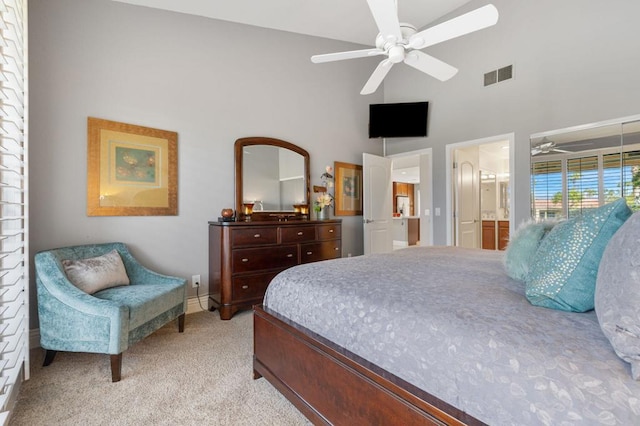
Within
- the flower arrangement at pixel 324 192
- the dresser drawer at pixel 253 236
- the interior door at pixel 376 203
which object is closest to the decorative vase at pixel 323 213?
the flower arrangement at pixel 324 192

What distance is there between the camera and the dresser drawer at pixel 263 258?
3059mm

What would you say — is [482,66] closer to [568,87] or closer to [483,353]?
[568,87]

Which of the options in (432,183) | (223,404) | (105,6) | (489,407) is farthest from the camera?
(432,183)

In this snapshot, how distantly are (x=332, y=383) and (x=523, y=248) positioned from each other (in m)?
1.07

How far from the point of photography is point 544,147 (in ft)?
11.2

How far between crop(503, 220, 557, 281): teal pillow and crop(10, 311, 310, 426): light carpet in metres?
1.28

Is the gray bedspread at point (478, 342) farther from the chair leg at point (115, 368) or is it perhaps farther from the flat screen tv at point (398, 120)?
the flat screen tv at point (398, 120)

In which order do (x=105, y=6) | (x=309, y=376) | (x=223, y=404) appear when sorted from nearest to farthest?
(x=309, y=376) < (x=223, y=404) < (x=105, y=6)

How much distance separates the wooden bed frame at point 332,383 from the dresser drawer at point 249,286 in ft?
4.15

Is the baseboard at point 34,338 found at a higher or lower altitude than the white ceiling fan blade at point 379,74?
lower

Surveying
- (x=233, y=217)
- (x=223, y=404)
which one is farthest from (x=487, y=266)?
(x=233, y=217)

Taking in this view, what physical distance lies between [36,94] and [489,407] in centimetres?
352

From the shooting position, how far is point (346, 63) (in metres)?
4.62

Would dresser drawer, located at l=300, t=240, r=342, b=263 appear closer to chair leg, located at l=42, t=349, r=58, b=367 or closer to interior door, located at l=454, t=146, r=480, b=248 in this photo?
interior door, located at l=454, t=146, r=480, b=248
